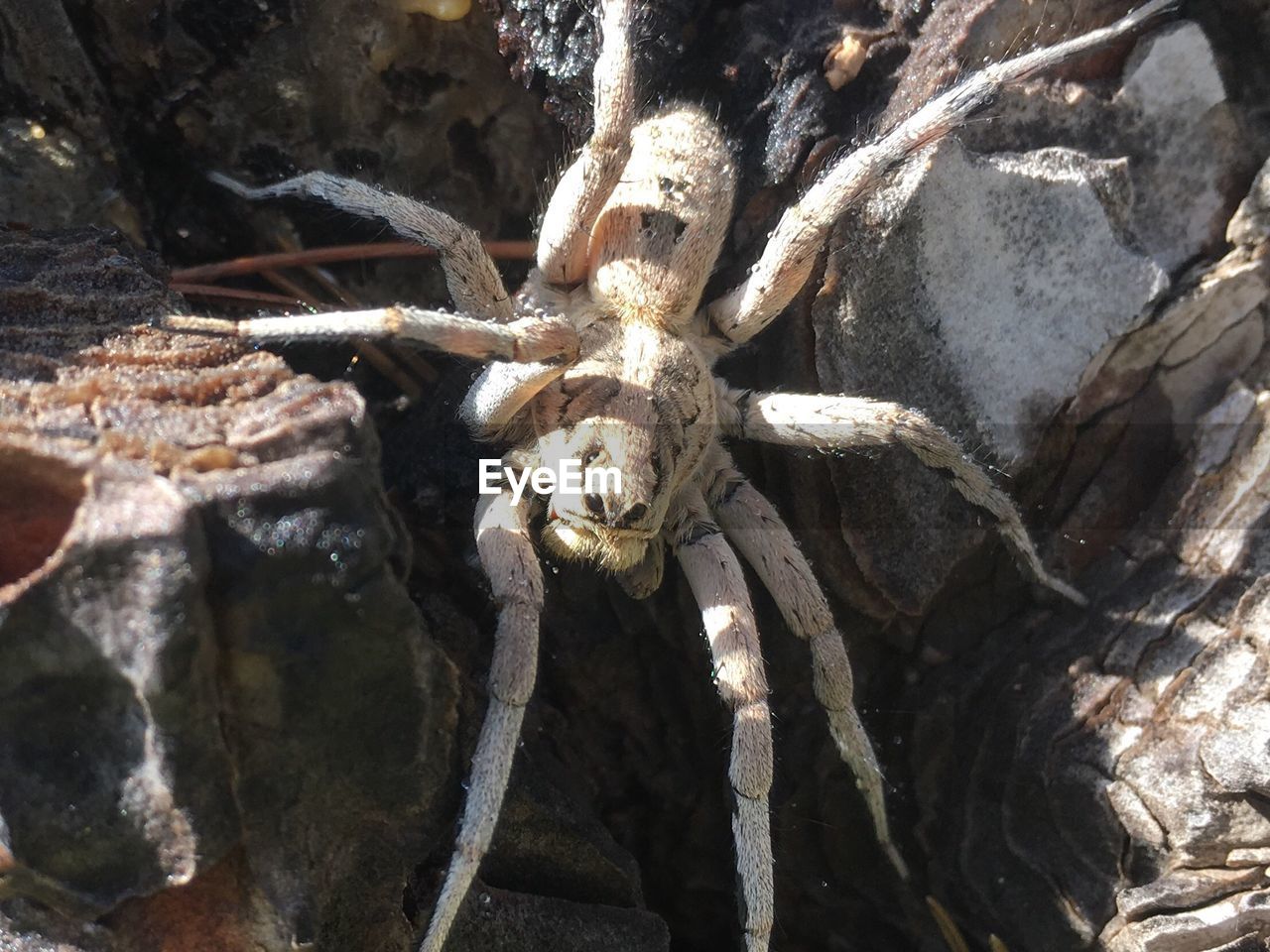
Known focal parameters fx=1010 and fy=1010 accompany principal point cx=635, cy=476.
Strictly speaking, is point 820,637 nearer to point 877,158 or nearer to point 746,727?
point 746,727

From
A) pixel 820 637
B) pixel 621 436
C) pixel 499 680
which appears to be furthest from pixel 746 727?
pixel 621 436

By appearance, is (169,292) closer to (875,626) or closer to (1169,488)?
(875,626)

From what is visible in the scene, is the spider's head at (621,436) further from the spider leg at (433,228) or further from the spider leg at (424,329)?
the spider leg at (433,228)

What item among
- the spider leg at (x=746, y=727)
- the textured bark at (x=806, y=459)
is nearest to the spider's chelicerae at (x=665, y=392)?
the spider leg at (x=746, y=727)

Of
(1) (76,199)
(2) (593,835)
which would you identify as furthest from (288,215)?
(2) (593,835)

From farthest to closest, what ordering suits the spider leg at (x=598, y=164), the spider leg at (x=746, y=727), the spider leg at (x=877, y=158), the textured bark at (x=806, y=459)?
A: the spider leg at (x=598, y=164), the spider leg at (x=877, y=158), the spider leg at (x=746, y=727), the textured bark at (x=806, y=459)

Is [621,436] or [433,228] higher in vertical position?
[433,228]

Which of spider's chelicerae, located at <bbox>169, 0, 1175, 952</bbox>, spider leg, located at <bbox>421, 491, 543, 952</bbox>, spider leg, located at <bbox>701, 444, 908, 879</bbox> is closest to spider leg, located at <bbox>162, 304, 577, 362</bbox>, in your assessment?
spider's chelicerae, located at <bbox>169, 0, 1175, 952</bbox>

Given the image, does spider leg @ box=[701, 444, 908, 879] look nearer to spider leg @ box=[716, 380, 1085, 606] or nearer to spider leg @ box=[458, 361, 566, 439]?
spider leg @ box=[716, 380, 1085, 606]
